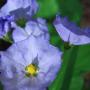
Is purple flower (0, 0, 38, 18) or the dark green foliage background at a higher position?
purple flower (0, 0, 38, 18)

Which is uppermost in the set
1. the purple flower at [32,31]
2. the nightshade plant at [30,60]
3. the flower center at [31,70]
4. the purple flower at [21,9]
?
the purple flower at [21,9]

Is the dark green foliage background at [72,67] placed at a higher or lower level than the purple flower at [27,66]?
lower

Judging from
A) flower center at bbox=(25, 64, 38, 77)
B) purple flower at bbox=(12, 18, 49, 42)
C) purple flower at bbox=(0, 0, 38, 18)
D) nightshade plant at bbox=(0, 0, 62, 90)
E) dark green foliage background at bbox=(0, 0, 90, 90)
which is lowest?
dark green foliage background at bbox=(0, 0, 90, 90)

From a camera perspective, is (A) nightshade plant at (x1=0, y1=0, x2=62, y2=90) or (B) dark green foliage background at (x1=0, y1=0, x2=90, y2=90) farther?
(B) dark green foliage background at (x1=0, y1=0, x2=90, y2=90)

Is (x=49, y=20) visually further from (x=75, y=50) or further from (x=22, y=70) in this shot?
(x=22, y=70)

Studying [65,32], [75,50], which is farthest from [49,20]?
[65,32]

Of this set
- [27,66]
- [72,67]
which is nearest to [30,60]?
[27,66]
